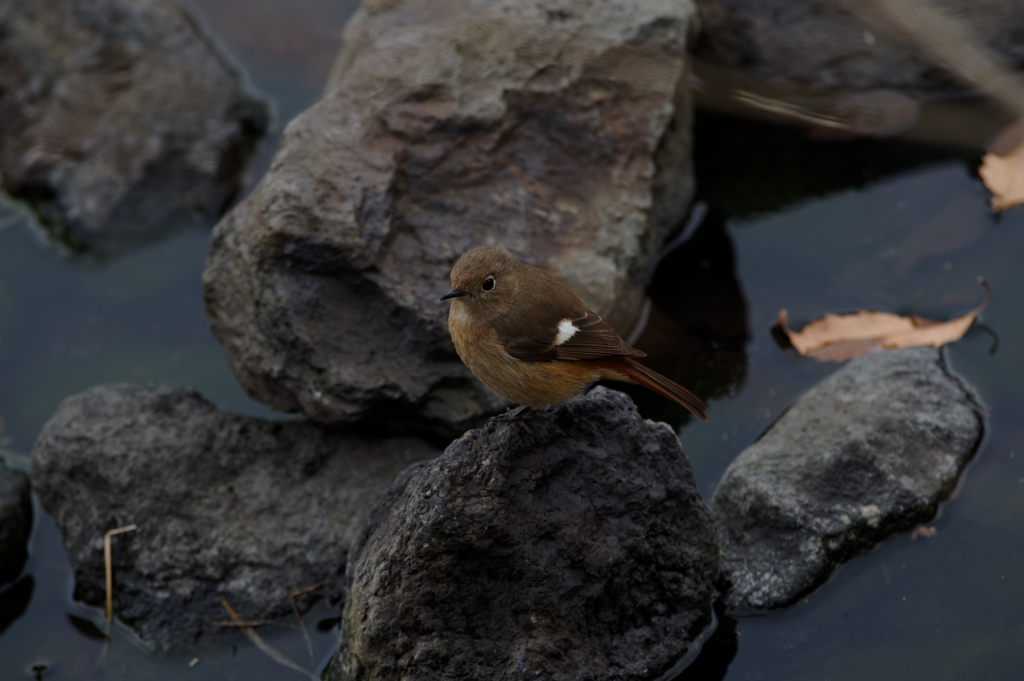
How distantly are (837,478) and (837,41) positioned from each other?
13.0 ft

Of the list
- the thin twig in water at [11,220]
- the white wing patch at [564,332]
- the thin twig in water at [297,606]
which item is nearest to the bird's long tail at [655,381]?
the white wing patch at [564,332]

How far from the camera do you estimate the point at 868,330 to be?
5773 millimetres

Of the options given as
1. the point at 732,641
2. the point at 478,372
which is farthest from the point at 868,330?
the point at 478,372

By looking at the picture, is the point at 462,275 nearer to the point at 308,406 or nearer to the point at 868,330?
the point at 308,406

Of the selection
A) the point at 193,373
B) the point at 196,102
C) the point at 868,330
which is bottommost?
the point at 868,330

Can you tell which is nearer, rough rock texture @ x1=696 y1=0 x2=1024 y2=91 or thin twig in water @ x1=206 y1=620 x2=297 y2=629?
thin twig in water @ x1=206 y1=620 x2=297 y2=629

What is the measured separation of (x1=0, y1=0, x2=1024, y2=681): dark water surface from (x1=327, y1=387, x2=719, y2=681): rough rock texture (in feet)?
1.59

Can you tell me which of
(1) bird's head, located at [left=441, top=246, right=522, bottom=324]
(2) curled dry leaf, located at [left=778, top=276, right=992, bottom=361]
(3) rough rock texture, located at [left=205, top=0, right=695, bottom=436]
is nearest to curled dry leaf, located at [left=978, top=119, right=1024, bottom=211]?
(2) curled dry leaf, located at [left=778, top=276, right=992, bottom=361]

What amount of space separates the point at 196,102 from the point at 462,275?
4192mm

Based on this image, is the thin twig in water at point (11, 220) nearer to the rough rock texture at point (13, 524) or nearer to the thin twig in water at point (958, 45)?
the rough rock texture at point (13, 524)

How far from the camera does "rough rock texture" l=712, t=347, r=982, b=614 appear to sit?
4.50 meters

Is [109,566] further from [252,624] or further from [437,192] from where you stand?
[437,192]

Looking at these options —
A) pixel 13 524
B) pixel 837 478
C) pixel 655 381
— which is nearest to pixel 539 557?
pixel 655 381

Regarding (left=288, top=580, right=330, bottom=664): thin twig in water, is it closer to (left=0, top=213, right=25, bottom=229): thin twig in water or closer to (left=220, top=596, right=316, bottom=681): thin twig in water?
(left=220, top=596, right=316, bottom=681): thin twig in water
